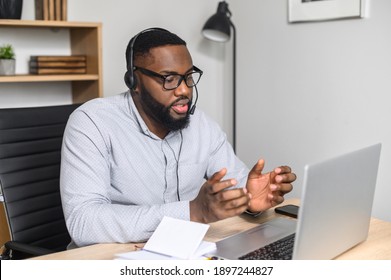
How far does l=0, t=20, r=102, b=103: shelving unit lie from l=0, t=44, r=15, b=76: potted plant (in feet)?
0.24

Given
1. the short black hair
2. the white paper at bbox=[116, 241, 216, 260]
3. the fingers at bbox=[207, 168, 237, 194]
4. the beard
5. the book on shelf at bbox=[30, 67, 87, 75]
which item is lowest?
the white paper at bbox=[116, 241, 216, 260]

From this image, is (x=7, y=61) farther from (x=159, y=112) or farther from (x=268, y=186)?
(x=268, y=186)

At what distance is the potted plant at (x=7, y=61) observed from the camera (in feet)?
8.13

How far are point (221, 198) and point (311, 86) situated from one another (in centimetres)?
162

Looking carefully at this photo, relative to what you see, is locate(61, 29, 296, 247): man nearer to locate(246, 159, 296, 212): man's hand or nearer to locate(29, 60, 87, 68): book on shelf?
locate(246, 159, 296, 212): man's hand

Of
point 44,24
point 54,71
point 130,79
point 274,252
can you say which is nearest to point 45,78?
point 54,71

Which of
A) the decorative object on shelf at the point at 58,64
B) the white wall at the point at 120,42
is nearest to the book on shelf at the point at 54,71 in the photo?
the decorative object on shelf at the point at 58,64

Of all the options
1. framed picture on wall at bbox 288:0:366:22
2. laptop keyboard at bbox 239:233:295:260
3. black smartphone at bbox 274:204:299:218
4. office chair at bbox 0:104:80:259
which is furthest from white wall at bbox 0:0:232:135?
laptop keyboard at bbox 239:233:295:260

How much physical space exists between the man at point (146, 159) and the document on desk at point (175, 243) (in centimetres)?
8

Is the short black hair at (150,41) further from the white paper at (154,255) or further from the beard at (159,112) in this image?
the white paper at (154,255)

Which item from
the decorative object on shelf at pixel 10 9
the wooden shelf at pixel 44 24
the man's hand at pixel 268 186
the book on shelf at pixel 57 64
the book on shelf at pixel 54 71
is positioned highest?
the decorative object on shelf at pixel 10 9

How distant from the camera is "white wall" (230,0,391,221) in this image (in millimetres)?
2381

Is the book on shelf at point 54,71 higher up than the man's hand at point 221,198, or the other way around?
the book on shelf at point 54,71
